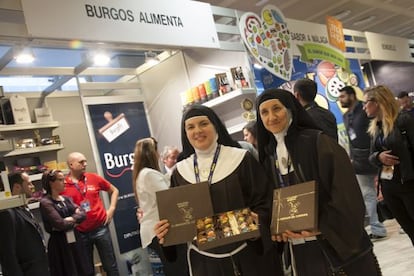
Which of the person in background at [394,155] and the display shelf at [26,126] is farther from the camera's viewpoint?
the display shelf at [26,126]

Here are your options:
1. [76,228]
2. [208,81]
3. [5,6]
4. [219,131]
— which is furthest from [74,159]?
[219,131]

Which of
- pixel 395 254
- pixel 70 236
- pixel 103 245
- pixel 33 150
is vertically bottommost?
pixel 395 254

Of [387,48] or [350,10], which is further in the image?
[350,10]

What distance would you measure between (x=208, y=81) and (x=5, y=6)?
2234 mm

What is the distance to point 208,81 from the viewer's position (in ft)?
15.4

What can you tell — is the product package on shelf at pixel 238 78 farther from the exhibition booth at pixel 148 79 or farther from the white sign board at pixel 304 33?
the white sign board at pixel 304 33

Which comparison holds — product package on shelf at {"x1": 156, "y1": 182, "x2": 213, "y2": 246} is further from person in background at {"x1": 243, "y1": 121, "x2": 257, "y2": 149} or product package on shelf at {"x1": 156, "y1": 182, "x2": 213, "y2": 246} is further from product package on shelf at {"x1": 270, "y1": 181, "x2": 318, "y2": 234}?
person in background at {"x1": 243, "y1": 121, "x2": 257, "y2": 149}

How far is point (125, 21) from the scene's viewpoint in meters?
3.55

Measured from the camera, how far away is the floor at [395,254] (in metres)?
3.55

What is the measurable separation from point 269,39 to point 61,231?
9.92 feet

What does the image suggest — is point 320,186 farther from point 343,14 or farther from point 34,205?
point 343,14

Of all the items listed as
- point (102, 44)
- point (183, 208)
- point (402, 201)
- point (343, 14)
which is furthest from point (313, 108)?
point (343, 14)

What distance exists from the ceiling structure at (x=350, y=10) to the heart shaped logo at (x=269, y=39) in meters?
2.96

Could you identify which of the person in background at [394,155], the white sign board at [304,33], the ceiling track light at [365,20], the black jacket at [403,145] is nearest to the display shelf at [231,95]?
the white sign board at [304,33]
